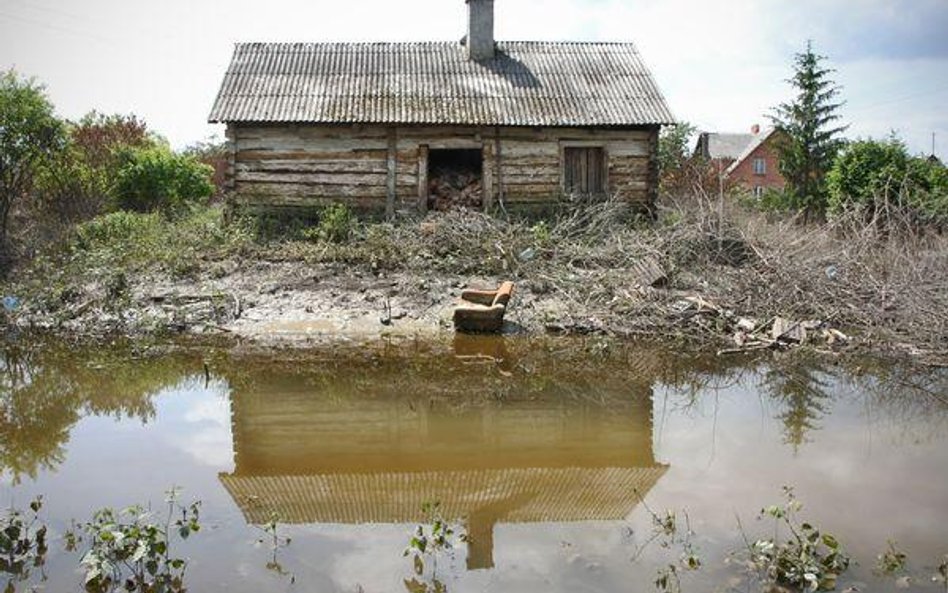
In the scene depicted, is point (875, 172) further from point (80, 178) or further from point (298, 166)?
point (80, 178)

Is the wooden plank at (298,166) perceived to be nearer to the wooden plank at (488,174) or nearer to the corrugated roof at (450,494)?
the wooden plank at (488,174)

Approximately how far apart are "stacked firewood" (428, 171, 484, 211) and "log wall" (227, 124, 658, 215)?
0.89 feet

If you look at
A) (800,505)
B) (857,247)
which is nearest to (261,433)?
(800,505)

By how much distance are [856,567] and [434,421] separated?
12.4ft

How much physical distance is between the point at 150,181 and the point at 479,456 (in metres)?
16.5

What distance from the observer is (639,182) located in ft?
55.8

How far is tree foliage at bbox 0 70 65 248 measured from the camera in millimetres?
16531

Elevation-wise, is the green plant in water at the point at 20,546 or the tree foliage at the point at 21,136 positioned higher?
the tree foliage at the point at 21,136

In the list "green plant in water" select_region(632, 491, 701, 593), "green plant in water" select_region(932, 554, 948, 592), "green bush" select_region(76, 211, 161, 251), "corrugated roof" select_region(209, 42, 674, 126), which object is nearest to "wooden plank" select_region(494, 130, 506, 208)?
"corrugated roof" select_region(209, 42, 674, 126)

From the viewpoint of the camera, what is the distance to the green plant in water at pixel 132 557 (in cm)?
438

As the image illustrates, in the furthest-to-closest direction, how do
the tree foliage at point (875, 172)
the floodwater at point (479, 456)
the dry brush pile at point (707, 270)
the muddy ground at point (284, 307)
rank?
the tree foliage at point (875, 172) < the muddy ground at point (284, 307) < the dry brush pile at point (707, 270) < the floodwater at point (479, 456)

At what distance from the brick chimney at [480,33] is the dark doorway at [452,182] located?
261 centimetres

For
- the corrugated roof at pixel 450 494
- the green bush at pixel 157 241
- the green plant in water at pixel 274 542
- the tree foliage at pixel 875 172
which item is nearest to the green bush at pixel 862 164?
the tree foliage at pixel 875 172

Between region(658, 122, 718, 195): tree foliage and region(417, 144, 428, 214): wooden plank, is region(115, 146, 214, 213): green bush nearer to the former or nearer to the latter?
region(417, 144, 428, 214): wooden plank
